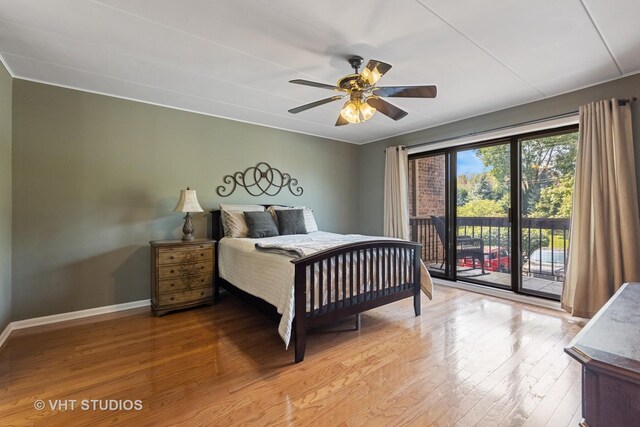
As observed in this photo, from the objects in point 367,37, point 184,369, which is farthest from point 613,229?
point 184,369

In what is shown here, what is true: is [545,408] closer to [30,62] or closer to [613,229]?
[613,229]

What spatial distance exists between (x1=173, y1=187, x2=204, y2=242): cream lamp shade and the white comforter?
0.38 meters

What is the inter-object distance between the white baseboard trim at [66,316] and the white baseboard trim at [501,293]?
407 centimetres

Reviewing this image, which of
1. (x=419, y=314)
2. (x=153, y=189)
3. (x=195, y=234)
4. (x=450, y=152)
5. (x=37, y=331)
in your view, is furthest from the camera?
(x=450, y=152)

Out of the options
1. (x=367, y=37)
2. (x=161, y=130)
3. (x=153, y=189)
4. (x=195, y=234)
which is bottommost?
(x=195, y=234)

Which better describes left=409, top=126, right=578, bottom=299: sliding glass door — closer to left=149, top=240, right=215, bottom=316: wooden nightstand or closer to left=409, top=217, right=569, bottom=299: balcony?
left=409, top=217, right=569, bottom=299: balcony

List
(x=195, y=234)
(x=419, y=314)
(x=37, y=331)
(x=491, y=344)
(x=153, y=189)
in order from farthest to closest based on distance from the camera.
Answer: (x=195, y=234) → (x=153, y=189) → (x=419, y=314) → (x=37, y=331) → (x=491, y=344)

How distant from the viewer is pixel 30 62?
2398mm

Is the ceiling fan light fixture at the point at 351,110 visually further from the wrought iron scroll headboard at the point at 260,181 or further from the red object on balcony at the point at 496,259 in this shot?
the red object on balcony at the point at 496,259

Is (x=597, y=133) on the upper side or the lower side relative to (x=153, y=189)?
upper

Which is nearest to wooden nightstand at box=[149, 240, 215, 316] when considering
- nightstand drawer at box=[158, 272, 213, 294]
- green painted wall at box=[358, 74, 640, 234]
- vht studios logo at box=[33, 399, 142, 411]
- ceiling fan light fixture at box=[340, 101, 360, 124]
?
nightstand drawer at box=[158, 272, 213, 294]

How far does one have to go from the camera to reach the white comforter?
2.08 metres

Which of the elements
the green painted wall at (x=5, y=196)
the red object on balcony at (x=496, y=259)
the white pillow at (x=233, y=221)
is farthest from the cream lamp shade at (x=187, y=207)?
the red object on balcony at (x=496, y=259)

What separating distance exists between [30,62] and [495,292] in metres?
5.45
